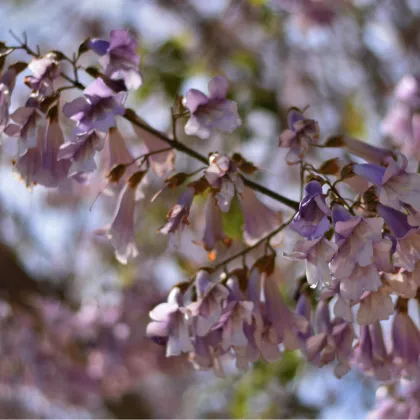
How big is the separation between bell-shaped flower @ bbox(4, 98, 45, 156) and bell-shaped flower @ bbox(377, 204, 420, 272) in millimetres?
552

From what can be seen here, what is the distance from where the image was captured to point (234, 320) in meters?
1.05

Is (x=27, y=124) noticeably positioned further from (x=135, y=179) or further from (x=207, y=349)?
(x=207, y=349)

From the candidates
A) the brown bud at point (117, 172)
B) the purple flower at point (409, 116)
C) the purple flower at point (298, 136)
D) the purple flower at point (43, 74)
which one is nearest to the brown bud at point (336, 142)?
the purple flower at point (298, 136)

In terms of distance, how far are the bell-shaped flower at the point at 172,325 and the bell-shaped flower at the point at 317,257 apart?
9.2 inches

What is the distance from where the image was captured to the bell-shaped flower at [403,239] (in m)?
0.90

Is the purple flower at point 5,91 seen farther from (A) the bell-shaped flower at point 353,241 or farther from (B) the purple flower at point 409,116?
(B) the purple flower at point 409,116

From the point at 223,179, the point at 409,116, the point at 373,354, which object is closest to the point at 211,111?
the point at 223,179

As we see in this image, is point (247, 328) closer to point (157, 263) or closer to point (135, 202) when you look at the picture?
point (135, 202)

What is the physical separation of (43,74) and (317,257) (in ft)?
1.70

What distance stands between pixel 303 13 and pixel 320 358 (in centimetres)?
304

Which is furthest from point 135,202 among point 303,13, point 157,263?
point 303,13

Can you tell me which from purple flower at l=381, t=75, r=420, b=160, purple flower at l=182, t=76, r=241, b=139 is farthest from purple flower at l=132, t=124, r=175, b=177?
purple flower at l=381, t=75, r=420, b=160

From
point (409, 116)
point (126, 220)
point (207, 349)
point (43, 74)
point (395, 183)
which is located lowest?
point (207, 349)

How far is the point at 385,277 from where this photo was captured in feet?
3.27
